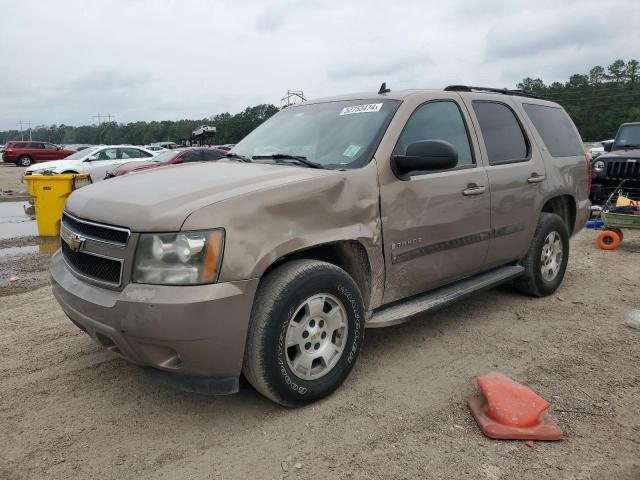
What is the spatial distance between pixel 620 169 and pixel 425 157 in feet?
25.5

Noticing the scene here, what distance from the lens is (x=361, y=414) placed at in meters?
2.97

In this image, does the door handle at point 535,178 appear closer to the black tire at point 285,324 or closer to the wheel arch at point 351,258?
the wheel arch at point 351,258

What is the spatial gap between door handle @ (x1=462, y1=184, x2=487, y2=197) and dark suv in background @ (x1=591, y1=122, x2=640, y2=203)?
22.0 feet

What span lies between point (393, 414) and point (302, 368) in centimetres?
58

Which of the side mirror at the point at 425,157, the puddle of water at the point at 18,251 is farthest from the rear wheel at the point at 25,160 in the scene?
the side mirror at the point at 425,157

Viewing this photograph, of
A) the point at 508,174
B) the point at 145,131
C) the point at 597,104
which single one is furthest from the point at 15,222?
the point at 145,131

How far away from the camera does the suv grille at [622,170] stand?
922 centimetres

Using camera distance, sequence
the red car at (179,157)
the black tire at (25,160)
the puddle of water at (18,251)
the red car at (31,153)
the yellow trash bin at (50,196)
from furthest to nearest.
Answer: the black tire at (25,160) < the red car at (31,153) < the red car at (179,157) < the yellow trash bin at (50,196) < the puddle of water at (18,251)

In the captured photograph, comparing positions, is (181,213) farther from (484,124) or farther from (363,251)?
(484,124)

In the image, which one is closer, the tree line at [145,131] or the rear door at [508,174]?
the rear door at [508,174]

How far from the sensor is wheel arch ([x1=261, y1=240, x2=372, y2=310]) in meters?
3.23

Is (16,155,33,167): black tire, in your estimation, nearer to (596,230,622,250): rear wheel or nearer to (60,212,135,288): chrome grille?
(596,230,622,250): rear wheel

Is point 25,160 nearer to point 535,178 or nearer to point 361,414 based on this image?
point 535,178

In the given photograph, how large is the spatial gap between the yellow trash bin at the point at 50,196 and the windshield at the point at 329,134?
236 inches
